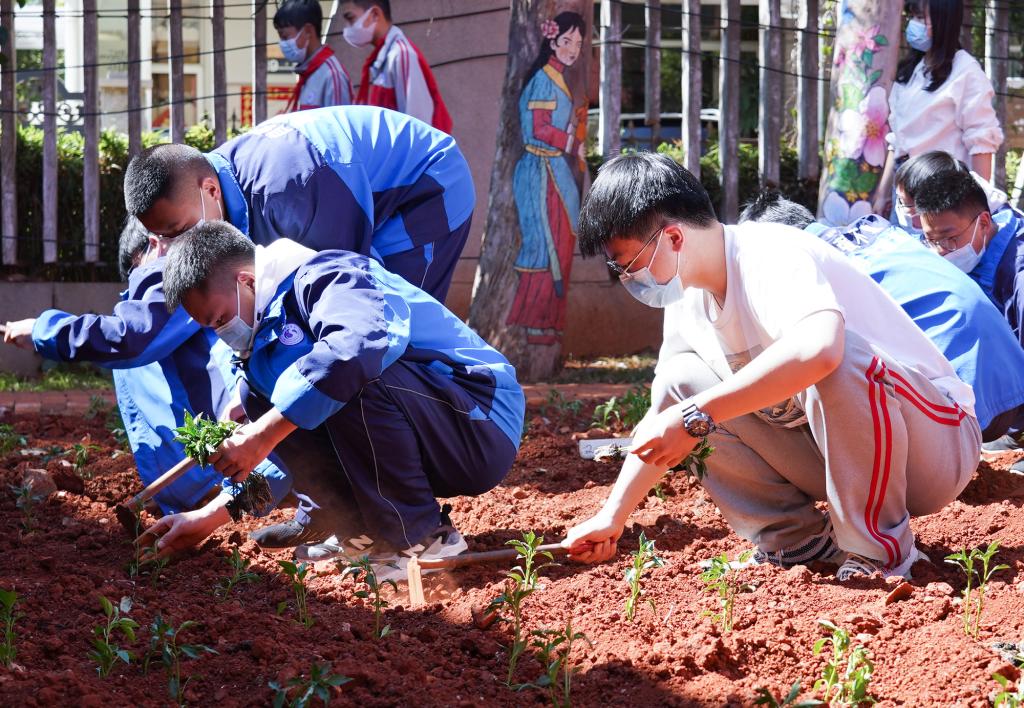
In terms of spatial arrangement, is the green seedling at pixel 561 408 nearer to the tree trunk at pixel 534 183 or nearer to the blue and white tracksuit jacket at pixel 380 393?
the tree trunk at pixel 534 183

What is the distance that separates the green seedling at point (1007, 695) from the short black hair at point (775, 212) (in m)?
1.97

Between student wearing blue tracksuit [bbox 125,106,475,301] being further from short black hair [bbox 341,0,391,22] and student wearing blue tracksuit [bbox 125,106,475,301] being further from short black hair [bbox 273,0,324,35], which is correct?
short black hair [bbox 273,0,324,35]

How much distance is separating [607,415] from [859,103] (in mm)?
2399

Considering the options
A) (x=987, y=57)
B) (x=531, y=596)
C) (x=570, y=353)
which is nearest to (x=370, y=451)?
(x=531, y=596)

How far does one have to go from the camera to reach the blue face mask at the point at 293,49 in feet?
20.0

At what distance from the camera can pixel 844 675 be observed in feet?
7.83

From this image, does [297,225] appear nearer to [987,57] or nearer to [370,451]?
[370,451]

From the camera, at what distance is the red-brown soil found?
7.83 feet

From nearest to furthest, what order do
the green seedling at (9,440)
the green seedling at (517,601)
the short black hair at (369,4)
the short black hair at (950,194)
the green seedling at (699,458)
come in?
the green seedling at (517,601), the green seedling at (699,458), the short black hair at (950,194), the green seedling at (9,440), the short black hair at (369,4)

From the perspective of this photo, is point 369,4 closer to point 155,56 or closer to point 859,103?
point 859,103

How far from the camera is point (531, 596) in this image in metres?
3.03

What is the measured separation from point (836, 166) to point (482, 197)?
233 cm

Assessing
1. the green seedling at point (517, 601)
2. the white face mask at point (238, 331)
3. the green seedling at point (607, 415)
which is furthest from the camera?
the green seedling at point (607, 415)

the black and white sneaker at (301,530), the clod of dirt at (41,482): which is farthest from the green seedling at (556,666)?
the clod of dirt at (41,482)
